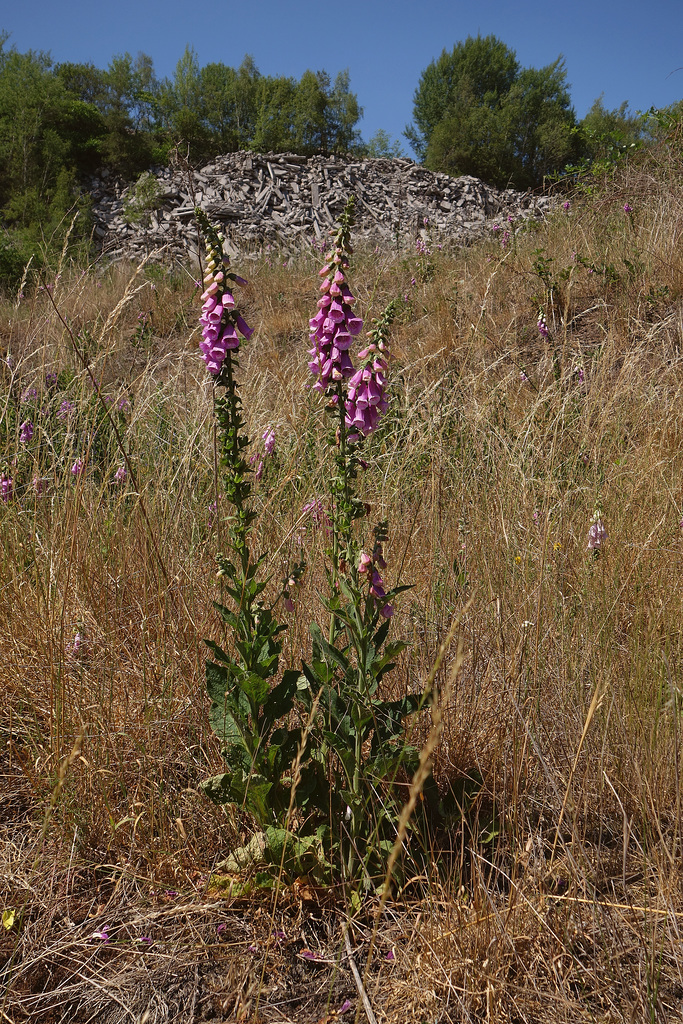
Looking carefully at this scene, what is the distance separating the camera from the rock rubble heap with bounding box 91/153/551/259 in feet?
37.9

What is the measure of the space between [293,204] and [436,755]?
1317 centimetres

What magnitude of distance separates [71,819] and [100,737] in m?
0.25

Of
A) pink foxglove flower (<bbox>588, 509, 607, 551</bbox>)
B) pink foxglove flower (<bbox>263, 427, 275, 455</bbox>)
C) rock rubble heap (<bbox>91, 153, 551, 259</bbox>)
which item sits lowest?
pink foxglove flower (<bbox>588, 509, 607, 551</bbox>)

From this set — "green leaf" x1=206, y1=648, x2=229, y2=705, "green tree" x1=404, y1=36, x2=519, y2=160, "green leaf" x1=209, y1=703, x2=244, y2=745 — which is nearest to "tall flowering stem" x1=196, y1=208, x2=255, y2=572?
"green leaf" x1=206, y1=648, x2=229, y2=705

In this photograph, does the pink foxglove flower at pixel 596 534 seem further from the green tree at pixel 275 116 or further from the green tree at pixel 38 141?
the green tree at pixel 275 116

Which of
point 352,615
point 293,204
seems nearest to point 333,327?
point 352,615

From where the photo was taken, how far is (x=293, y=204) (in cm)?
1292

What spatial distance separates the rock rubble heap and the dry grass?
323 inches

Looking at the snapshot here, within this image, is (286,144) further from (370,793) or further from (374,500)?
(370,793)

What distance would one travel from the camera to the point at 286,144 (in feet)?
59.9

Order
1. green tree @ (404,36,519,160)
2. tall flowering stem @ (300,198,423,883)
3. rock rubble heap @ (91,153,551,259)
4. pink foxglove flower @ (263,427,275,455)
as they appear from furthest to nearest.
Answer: green tree @ (404,36,519,160) < rock rubble heap @ (91,153,551,259) < pink foxglove flower @ (263,427,275,455) < tall flowering stem @ (300,198,423,883)

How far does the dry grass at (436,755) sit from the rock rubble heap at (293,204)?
8203 millimetres

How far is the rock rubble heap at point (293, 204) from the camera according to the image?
455 inches

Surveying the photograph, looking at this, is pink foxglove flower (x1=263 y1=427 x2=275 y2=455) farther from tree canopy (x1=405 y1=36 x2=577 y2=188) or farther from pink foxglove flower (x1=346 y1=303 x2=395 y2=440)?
tree canopy (x1=405 y1=36 x2=577 y2=188)
